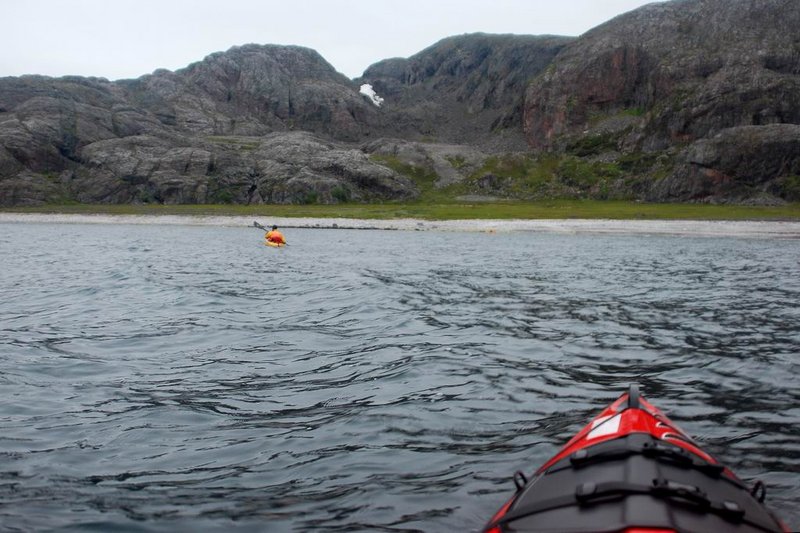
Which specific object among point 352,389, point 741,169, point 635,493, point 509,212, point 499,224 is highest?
point 741,169

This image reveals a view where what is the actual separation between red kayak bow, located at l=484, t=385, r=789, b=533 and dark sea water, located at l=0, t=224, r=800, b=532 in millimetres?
1756

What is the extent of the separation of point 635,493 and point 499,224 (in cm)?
6222

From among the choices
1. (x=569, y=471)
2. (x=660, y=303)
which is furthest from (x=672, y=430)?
(x=660, y=303)

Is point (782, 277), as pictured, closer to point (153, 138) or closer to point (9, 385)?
point (9, 385)

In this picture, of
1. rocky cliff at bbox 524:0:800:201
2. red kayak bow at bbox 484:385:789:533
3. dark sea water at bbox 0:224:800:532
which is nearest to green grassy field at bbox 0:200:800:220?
rocky cliff at bbox 524:0:800:201

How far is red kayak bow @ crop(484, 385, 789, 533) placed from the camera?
4387mm

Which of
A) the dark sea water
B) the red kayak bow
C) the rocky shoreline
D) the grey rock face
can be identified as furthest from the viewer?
the grey rock face

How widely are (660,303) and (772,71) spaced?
123m

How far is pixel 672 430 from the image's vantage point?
248 inches

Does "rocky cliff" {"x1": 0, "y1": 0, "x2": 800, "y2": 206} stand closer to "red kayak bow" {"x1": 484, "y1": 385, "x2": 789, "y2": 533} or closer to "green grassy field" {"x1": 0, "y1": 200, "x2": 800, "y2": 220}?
"green grassy field" {"x1": 0, "y1": 200, "x2": 800, "y2": 220}

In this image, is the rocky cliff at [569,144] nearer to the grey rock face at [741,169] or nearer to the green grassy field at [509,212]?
the grey rock face at [741,169]

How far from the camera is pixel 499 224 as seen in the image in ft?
216

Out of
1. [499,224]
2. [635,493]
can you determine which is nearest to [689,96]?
[499,224]

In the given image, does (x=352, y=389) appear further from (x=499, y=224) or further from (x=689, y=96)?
(x=689, y=96)
